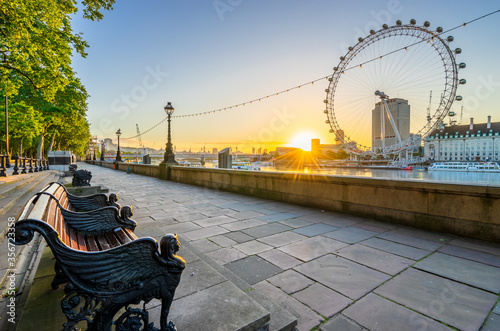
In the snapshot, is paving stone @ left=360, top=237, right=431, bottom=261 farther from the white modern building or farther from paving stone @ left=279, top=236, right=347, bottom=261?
the white modern building

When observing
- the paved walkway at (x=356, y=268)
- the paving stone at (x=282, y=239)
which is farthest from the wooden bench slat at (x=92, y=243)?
the paving stone at (x=282, y=239)

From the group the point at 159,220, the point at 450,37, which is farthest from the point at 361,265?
the point at 450,37

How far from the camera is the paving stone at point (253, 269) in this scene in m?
2.69

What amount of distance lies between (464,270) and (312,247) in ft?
5.48

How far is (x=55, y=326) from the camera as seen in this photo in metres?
1.58

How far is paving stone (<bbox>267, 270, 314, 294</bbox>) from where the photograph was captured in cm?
247

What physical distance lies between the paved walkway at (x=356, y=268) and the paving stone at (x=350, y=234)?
0.02 meters

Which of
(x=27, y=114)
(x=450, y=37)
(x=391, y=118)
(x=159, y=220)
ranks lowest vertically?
(x=159, y=220)

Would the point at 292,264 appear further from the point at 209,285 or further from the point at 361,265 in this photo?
the point at 209,285

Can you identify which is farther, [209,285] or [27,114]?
[27,114]

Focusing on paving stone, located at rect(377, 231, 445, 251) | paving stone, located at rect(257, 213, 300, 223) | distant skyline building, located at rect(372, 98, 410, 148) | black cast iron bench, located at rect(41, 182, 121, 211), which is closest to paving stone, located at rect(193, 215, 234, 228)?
paving stone, located at rect(257, 213, 300, 223)

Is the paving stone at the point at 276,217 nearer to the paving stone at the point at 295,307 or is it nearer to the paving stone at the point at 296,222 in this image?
the paving stone at the point at 296,222

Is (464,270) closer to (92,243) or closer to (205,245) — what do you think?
(205,245)

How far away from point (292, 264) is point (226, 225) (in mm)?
1970
